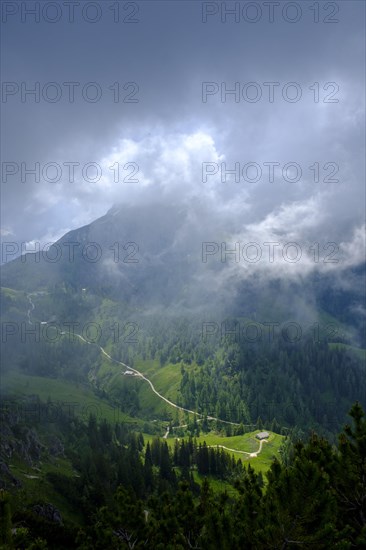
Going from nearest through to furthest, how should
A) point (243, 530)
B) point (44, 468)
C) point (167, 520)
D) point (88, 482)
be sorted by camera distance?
1. point (243, 530)
2. point (167, 520)
3. point (88, 482)
4. point (44, 468)

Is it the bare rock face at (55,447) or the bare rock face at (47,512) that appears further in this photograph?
the bare rock face at (55,447)

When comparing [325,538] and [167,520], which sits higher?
[325,538]

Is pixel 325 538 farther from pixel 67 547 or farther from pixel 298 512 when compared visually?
pixel 67 547

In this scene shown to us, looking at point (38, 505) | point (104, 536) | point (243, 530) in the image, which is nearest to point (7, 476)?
point (38, 505)

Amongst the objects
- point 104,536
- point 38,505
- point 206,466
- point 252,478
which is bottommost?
point 206,466

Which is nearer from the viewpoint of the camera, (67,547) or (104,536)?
(104,536)

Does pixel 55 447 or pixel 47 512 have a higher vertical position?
pixel 47 512

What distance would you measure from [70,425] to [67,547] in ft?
462

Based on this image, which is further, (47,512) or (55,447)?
(55,447)

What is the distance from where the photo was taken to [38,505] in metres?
76.3

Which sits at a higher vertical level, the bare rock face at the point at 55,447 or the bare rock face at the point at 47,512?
the bare rock face at the point at 47,512

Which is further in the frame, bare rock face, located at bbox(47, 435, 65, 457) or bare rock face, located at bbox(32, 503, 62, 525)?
bare rock face, located at bbox(47, 435, 65, 457)

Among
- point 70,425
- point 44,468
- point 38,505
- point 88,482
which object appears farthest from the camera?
point 70,425

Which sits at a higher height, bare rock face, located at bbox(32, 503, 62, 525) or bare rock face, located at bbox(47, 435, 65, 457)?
bare rock face, located at bbox(32, 503, 62, 525)
